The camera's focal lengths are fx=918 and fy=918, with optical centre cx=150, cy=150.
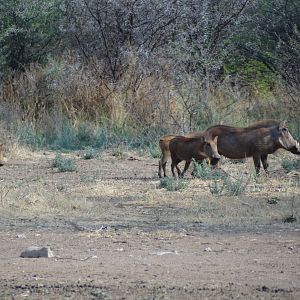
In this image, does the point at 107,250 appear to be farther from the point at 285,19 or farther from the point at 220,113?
the point at 285,19

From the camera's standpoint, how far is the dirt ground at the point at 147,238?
281 inches

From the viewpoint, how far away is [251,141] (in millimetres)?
15648

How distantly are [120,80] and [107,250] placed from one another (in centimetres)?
1424

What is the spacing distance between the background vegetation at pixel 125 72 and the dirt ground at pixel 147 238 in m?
5.85

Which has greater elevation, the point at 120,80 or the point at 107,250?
the point at 120,80

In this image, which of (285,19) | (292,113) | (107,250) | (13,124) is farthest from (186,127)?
(107,250)

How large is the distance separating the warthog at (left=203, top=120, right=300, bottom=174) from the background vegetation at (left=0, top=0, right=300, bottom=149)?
4220 millimetres

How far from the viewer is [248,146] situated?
1564cm

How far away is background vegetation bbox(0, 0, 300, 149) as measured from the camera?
69.9 feet

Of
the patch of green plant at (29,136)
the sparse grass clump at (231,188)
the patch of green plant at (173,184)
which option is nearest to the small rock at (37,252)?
the sparse grass clump at (231,188)

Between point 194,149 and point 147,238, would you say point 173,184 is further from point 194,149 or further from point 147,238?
point 147,238

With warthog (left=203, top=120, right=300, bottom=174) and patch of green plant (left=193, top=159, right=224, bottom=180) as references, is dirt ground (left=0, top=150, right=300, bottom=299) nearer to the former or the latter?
patch of green plant (left=193, top=159, right=224, bottom=180)

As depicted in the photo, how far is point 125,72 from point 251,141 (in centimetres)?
780

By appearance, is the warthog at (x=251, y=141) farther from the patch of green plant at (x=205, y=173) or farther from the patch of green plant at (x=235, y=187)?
the patch of green plant at (x=235, y=187)
